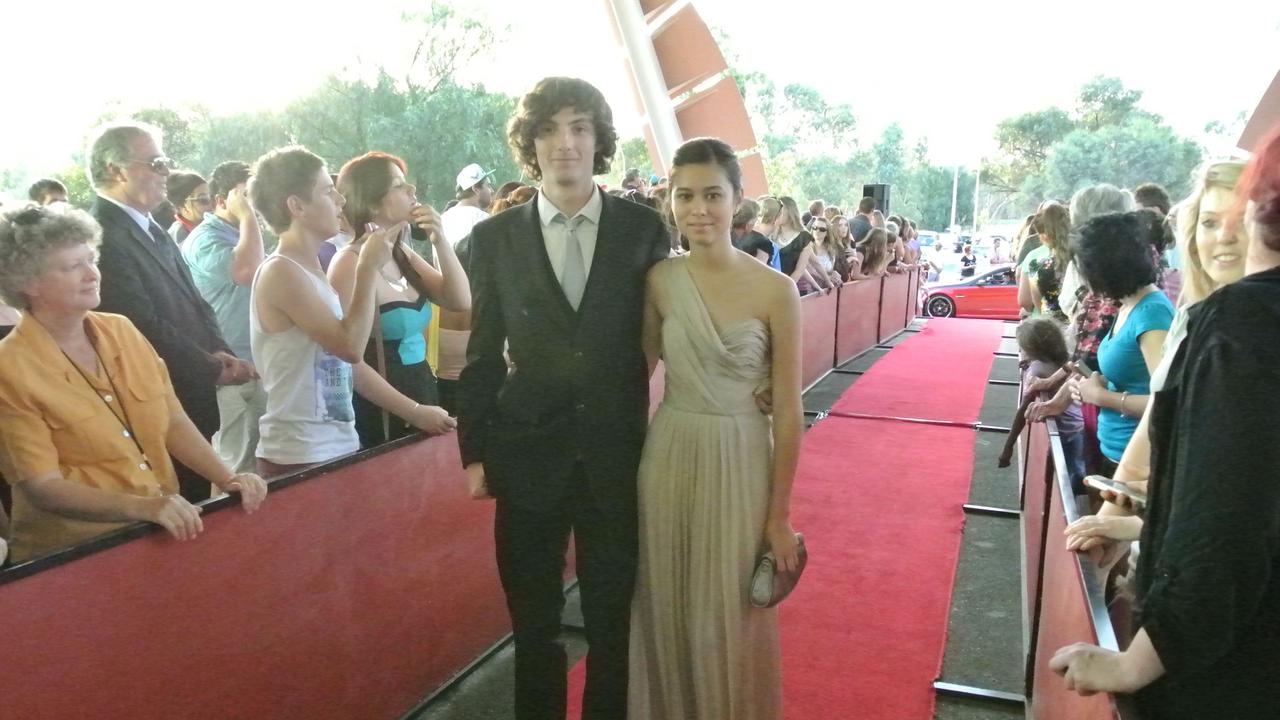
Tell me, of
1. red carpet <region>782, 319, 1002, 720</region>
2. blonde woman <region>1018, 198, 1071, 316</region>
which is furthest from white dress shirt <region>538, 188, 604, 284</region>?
blonde woman <region>1018, 198, 1071, 316</region>

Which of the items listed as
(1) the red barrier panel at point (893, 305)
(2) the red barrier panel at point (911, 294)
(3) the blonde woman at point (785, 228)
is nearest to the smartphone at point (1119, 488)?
(3) the blonde woman at point (785, 228)

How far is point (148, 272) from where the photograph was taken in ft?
10.8

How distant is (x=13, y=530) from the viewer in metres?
2.14

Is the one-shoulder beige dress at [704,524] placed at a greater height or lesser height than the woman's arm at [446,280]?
lesser

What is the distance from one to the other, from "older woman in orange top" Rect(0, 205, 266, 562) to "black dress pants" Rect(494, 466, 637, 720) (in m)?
0.84

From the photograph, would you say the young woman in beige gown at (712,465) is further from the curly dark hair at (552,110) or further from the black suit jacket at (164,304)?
the black suit jacket at (164,304)

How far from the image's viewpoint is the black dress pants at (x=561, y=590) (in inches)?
91.6

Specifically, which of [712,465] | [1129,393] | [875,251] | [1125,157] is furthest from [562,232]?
[1125,157]

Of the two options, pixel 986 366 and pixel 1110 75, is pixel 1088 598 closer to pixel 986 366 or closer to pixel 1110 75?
pixel 986 366

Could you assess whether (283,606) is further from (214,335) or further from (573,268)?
(214,335)

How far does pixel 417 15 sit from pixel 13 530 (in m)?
13.9

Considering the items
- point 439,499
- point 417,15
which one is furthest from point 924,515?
point 417,15

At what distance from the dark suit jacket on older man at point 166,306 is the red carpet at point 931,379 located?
5684 millimetres

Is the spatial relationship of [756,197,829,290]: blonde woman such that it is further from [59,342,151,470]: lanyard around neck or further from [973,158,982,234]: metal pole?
[973,158,982,234]: metal pole
